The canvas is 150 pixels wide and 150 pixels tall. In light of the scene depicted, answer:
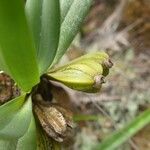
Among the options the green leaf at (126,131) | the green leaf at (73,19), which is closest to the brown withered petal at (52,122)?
the green leaf at (73,19)

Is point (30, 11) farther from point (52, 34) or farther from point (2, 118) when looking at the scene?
point (2, 118)

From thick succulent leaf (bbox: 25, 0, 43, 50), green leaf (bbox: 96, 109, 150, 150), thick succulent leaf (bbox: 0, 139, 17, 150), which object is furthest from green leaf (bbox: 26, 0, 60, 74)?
green leaf (bbox: 96, 109, 150, 150)

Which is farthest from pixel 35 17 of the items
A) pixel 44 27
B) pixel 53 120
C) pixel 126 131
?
pixel 126 131

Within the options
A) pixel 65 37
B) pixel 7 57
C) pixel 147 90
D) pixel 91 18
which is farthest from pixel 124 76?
pixel 7 57

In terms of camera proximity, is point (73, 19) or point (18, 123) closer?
point (18, 123)

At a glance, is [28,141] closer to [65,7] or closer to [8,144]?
[8,144]
